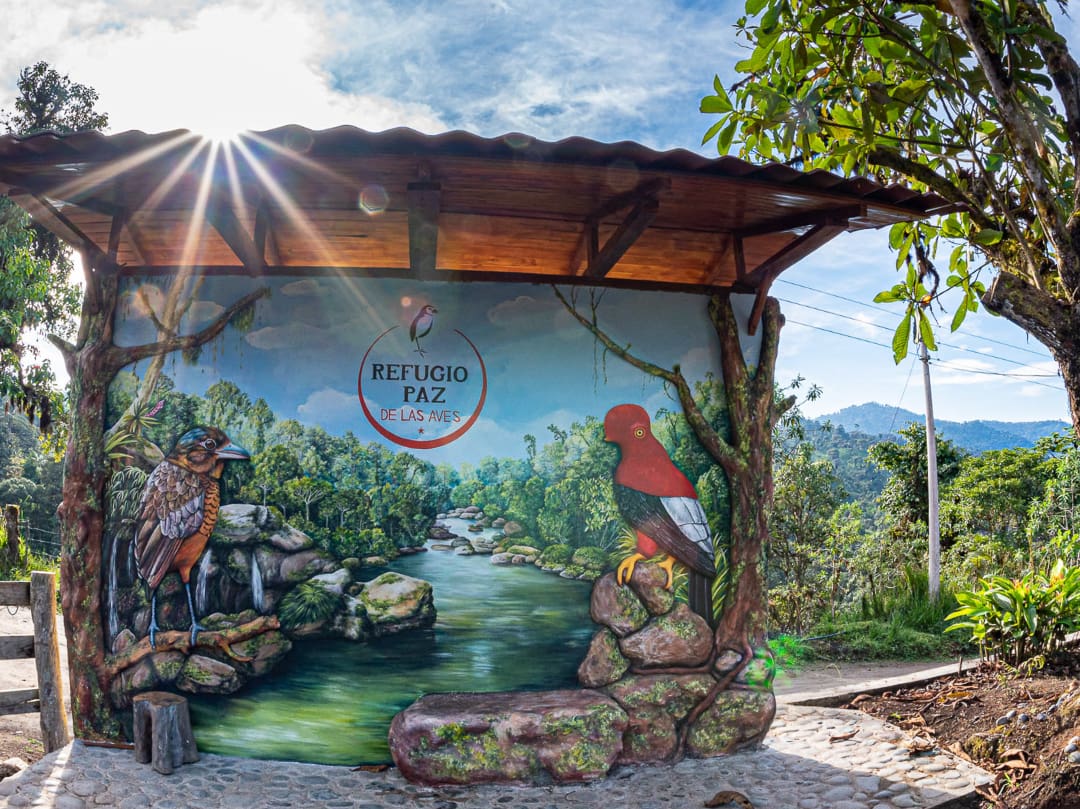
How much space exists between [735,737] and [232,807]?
10.8ft

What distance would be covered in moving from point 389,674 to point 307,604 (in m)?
0.73

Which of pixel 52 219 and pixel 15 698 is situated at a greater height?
pixel 52 219

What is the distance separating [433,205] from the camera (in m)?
4.26

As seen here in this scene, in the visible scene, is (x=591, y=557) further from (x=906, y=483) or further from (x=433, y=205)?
(x=906, y=483)

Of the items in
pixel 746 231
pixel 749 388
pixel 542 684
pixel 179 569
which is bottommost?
pixel 542 684

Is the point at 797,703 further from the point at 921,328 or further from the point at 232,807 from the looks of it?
the point at 232,807

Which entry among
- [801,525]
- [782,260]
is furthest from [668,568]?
[801,525]

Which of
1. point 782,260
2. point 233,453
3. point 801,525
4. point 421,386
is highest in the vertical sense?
point 782,260

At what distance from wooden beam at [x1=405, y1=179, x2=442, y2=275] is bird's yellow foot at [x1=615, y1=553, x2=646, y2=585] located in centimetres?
246

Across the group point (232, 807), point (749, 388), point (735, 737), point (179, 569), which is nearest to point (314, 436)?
point (179, 569)

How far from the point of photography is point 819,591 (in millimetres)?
14406

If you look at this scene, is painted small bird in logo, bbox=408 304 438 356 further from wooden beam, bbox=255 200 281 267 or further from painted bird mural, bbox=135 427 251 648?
painted bird mural, bbox=135 427 251 648

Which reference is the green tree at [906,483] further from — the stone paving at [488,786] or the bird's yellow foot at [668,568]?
the bird's yellow foot at [668,568]

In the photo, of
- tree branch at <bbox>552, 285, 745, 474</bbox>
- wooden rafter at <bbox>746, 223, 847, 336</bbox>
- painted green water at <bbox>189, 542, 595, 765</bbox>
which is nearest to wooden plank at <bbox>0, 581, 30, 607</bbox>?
painted green water at <bbox>189, 542, 595, 765</bbox>
